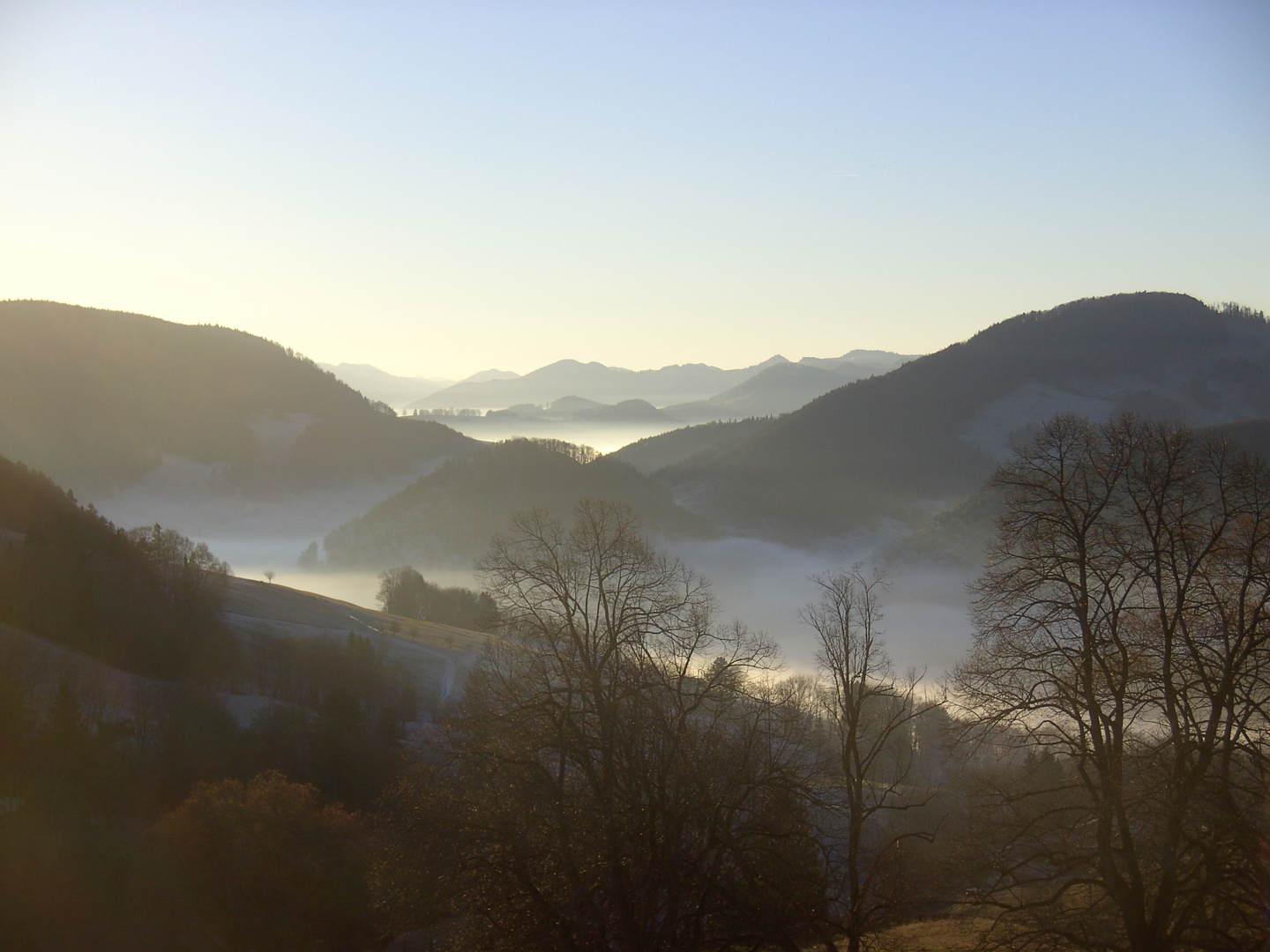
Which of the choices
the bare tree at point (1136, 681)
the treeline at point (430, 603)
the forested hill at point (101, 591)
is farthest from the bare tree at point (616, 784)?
the treeline at point (430, 603)

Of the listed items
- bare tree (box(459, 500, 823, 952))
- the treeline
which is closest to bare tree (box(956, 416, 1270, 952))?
bare tree (box(459, 500, 823, 952))

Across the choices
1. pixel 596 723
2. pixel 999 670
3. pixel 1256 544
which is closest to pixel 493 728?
pixel 596 723

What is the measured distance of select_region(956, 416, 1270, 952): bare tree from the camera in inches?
513

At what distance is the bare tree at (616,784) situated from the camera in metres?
15.1

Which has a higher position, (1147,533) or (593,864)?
(1147,533)

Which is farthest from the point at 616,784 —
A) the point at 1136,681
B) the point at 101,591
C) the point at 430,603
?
the point at 430,603

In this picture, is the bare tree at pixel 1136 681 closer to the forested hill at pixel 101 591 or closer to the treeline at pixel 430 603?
the forested hill at pixel 101 591

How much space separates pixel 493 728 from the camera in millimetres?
16578

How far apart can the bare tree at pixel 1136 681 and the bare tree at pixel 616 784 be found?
4.05 metres

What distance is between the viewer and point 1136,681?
13.9m

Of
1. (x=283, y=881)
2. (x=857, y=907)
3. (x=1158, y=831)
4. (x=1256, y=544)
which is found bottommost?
(x=283, y=881)

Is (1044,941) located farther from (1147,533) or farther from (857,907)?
(1147,533)

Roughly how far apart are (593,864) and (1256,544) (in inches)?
453

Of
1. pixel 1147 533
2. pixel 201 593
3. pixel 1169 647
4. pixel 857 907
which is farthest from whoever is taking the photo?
pixel 201 593
